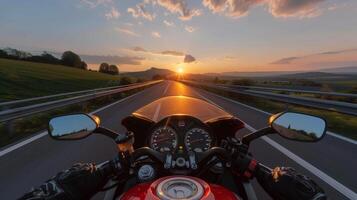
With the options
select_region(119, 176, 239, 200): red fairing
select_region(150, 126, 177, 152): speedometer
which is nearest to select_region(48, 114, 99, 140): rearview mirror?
select_region(150, 126, 177, 152): speedometer

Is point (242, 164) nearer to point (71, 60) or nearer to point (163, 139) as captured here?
point (163, 139)

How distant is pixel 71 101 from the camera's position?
13859 millimetres

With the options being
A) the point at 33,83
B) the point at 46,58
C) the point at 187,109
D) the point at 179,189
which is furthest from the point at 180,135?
the point at 46,58

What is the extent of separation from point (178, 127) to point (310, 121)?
930mm

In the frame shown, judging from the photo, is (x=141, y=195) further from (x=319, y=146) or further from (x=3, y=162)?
(x=319, y=146)

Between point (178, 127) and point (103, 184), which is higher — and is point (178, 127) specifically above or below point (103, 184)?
above

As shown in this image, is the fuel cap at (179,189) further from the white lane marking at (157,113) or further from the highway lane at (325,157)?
the highway lane at (325,157)

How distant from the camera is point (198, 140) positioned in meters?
2.77

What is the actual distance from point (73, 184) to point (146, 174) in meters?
0.43

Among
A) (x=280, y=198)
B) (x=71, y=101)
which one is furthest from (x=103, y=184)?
(x=71, y=101)

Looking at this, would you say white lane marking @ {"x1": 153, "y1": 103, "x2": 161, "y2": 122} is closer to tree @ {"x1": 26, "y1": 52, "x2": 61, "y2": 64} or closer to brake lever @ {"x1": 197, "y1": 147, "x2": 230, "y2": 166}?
brake lever @ {"x1": 197, "y1": 147, "x2": 230, "y2": 166}

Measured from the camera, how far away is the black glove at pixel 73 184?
80.3 inches

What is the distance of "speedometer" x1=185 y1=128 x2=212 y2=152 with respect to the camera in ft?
8.95

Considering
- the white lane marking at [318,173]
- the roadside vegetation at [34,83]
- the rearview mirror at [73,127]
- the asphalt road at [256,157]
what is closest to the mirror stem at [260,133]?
the rearview mirror at [73,127]
